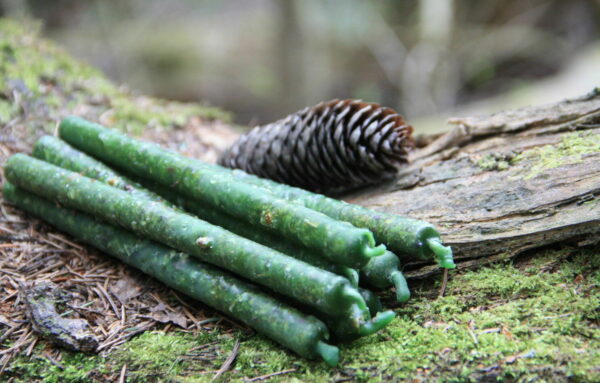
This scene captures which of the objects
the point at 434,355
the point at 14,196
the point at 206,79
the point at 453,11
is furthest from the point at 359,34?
the point at 434,355

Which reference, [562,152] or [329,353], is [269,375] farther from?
[562,152]

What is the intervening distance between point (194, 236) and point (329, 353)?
2.43ft

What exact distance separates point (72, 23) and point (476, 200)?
9848mm

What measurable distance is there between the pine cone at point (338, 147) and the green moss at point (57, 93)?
1422 mm

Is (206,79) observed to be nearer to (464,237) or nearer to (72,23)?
(72,23)

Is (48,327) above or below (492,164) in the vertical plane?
below

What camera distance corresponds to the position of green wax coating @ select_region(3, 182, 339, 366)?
164 centimetres

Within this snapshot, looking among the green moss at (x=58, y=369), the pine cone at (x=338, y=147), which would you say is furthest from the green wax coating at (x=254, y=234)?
the green moss at (x=58, y=369)

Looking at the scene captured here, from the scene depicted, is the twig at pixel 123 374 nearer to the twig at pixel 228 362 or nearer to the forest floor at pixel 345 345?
the forest floor at pixel 345 345

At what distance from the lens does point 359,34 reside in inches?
380

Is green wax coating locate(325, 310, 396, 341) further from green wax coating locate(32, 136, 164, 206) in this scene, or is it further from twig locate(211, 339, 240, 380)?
green wax coating locate(32, 136, 164, 206)

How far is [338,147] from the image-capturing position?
8.11 feet

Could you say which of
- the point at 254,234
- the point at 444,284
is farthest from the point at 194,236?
the point at 444,284

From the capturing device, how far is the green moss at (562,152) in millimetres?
2150
